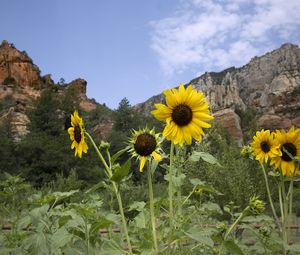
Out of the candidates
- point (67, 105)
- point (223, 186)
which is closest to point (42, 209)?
point (223, 186)

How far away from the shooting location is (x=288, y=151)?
2754 mm

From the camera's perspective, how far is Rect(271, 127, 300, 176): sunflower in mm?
2625

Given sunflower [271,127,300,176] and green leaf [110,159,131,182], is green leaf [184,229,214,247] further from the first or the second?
sunflower [271,127,300,176]

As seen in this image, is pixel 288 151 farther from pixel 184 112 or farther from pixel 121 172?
pixel 121 172

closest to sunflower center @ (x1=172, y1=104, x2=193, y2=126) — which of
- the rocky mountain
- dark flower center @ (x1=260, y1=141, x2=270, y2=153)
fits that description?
dark flower center @ (x1=260, y1=141, x2=270, y2=153)

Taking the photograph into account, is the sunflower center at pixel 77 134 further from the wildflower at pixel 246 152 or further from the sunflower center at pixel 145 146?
the wildflower at pixel 246 152

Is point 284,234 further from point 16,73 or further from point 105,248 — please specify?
point 16,73

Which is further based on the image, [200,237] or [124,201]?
[124,201]

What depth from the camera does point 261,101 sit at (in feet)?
196

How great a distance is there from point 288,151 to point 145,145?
4.16ft

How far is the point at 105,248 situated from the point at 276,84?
59782mm

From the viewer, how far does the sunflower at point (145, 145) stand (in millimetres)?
1934

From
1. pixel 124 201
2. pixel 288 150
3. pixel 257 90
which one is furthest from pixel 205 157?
pixel 257 90

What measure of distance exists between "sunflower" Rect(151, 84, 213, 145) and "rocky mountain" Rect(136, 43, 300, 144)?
1379 inches
